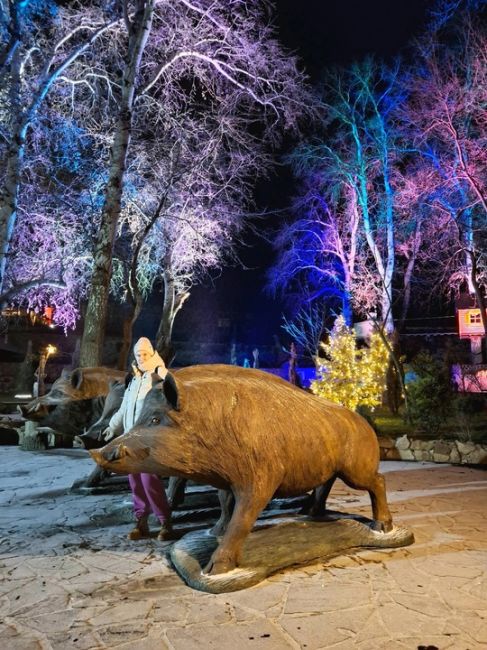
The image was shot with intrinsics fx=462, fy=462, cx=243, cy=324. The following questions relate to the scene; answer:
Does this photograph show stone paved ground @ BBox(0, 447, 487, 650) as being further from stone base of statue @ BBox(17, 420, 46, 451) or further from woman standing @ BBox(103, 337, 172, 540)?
stone base of statue @ BBox(17, 420, 46, 451)

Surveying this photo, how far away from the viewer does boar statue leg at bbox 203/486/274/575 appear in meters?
3.24

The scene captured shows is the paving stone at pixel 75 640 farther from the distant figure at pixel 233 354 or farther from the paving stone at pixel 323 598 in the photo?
the distant figure at pixel 233 354

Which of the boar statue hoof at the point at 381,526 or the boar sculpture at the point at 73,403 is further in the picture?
the boar sculpture at the point at 73,403

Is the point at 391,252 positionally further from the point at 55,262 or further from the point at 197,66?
Answer: the point at 55,262

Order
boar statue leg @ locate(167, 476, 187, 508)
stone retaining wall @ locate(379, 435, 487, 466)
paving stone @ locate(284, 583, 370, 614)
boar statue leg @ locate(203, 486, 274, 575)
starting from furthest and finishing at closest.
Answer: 1. stone retaining wall @ locate(379, 435, 487, 466)
2. boar statue leg @ locate(167, 476, 187, 508)
3. boar statue leg @ locate(203, 486, 274, 575)
4. paving stone @ locate(284, 583, 370, 614)

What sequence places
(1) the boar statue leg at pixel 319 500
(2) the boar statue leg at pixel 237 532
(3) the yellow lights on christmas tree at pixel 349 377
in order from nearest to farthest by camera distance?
(2) the boar statue leg at pixel 237 532
(1) the boar statue leg at pixel 319 500
(3) the yellow lights on christmas tree at pixel 349 377

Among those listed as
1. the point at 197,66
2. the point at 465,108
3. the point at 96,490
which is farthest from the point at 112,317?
the point at 96,490

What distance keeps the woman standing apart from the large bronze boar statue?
599 millimetres

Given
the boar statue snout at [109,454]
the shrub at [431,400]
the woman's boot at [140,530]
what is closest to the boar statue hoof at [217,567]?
the boar statue snout at [109,454]

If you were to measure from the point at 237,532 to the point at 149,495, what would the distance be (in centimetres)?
114

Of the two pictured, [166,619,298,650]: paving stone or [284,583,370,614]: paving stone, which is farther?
[284,583,370,614]: paving stone

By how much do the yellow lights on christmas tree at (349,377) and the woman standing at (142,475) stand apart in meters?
10.1

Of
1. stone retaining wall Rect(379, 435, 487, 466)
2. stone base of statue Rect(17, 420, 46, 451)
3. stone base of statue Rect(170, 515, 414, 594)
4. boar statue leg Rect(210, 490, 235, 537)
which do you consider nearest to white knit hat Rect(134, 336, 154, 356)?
boar statue leg Rect(210, 490, 235, 537)

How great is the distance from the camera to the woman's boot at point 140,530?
421 centimetres
